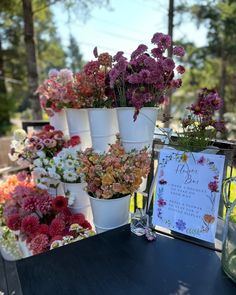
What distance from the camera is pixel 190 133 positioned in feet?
3.19

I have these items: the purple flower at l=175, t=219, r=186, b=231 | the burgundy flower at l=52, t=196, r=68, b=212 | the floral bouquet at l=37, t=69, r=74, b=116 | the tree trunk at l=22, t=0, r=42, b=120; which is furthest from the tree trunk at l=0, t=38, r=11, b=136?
the purple flower at l=175, t=219, r=186, b=231

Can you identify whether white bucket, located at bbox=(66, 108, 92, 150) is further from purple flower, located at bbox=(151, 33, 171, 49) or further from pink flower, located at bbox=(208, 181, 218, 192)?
pink flower, located at bbox=(208, 181, 218, 192)

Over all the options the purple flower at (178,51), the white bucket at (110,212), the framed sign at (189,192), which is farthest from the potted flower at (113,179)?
the purple flower at (178,51)

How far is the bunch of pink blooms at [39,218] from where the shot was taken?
1.26 metres

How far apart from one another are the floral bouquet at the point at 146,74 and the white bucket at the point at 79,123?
0.50 m

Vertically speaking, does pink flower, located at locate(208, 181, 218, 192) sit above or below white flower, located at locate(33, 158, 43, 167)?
above

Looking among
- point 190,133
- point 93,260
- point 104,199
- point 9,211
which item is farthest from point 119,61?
point 9,211

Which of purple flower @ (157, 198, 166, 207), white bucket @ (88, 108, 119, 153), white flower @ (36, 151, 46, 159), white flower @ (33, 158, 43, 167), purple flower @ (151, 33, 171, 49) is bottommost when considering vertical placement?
purple flower @ (157, 198, 166, 207)

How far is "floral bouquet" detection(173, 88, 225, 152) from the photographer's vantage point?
944mm

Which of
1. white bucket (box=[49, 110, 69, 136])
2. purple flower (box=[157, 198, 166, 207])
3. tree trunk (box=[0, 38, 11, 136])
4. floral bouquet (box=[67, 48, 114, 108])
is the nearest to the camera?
purple flower (box=[157, 198, 166, 207])

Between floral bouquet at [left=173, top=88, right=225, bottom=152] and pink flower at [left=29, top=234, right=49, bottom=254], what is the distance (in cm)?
80

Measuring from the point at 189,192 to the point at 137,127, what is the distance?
382mm

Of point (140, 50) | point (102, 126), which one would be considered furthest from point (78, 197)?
point (140, 50)

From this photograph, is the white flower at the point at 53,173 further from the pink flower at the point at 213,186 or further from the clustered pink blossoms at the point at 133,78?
the pink flower at the point at 213,186
